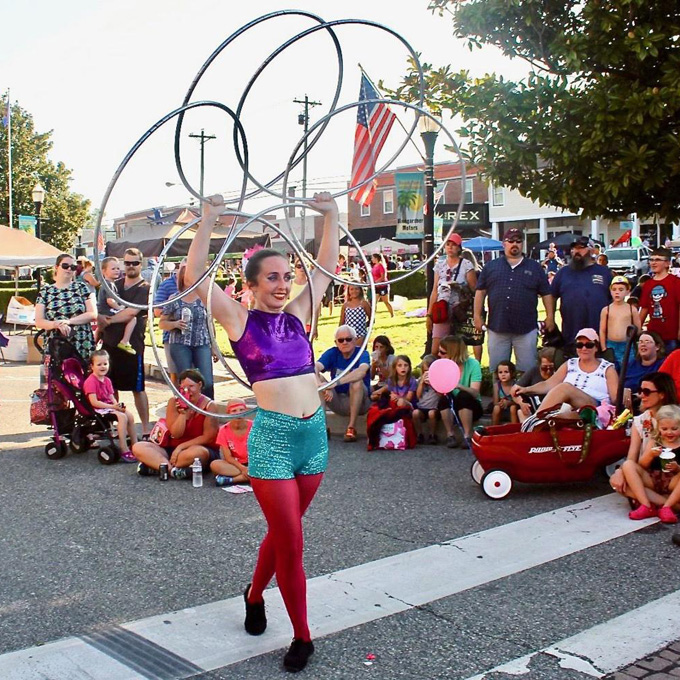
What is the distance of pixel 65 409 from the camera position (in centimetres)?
844

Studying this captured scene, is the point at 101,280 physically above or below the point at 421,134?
below

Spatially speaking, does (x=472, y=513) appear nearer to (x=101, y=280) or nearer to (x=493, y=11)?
(x=101, y=280)

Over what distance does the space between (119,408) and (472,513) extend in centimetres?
380

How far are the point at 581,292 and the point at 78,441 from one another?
528 centimetres

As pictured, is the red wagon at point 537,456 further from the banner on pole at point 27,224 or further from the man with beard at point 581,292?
the banner on pole at point 27,224

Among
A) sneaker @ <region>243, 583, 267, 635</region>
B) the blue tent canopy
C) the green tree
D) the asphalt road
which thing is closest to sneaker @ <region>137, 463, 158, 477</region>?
the asphalt road

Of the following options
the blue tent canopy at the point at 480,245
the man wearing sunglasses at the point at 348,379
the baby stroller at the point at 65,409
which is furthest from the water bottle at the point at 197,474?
the blue tent canopy at the point at 480,245

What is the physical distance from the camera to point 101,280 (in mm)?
4359

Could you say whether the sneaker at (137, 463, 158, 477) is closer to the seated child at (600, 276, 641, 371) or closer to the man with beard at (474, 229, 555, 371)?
the man with beard at (474, 229, 555, 371)

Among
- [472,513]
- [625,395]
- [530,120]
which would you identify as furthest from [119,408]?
[530,120]

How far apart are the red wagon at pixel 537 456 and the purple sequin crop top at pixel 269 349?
2.95 meters

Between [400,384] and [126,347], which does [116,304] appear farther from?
[400,384]

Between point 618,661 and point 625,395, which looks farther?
point 625,395

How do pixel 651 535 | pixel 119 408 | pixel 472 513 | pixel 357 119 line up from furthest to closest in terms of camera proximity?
1. pixel 357 119
2. pixel 119 408
3. pixel 472 513
4. pixel 651 535
